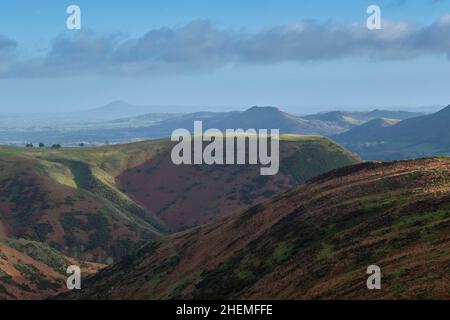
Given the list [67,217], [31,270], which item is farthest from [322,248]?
[67,217]

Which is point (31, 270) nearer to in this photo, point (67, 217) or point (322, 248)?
point (67, 217)

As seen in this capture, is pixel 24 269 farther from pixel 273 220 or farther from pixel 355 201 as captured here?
pixel 355 201

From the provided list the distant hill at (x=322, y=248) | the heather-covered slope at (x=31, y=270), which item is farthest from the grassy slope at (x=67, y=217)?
the distant hill at (x=322, y=248)

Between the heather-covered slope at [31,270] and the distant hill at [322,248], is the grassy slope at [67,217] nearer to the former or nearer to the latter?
the heather-covered slope at [31,270]

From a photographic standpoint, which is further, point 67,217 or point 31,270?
point 67,217

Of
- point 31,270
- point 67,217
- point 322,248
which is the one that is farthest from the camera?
point 67,217

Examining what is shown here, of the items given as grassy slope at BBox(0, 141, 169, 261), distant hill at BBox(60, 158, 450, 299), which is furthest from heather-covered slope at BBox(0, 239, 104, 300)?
grassy slope at BBox(0, 141, 169, 261)
